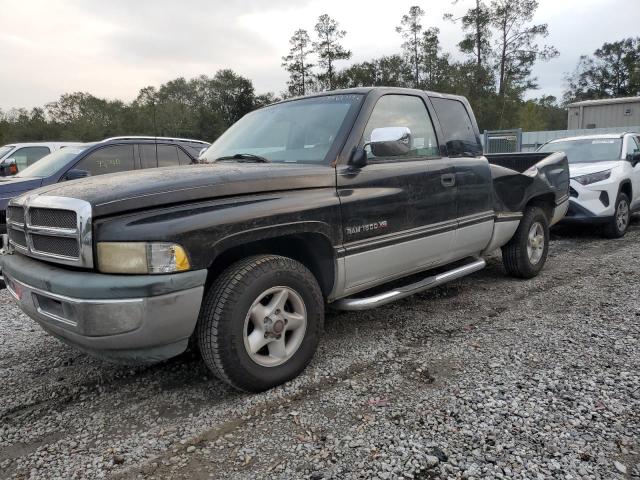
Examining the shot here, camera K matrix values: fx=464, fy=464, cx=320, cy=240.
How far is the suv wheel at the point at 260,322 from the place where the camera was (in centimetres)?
257

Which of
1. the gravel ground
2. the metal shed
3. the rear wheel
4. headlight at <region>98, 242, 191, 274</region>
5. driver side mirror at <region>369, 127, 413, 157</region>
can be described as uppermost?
the metal shed

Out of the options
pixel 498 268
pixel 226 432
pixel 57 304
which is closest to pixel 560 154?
pixel 498 268

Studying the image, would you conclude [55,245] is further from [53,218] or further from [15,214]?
[15,214]

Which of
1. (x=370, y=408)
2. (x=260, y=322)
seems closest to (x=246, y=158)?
(x=260, y=322)

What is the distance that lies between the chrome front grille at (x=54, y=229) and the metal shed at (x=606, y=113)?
27802 mm

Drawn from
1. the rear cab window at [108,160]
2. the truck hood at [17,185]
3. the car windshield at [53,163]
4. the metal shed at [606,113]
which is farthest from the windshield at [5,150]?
the metal shed at [606,113]

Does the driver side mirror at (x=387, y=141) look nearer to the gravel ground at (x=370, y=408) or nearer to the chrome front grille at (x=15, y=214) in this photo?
the gravel ground at (x=370, y=408)

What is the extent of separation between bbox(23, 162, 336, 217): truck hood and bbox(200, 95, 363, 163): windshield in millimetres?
281

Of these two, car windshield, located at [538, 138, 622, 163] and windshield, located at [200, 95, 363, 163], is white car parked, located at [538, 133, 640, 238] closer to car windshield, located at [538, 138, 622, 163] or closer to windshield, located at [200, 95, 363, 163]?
car windshield, located at [538, 138, 622, 163]

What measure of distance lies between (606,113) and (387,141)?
26854 millimetres

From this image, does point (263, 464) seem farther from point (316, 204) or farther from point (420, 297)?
point (420, 297)

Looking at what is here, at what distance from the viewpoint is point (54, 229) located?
8.24 ft

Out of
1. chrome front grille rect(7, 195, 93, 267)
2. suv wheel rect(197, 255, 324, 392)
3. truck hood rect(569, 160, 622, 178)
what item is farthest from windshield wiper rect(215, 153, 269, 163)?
truck hood rect(569, 160, 622, 178)

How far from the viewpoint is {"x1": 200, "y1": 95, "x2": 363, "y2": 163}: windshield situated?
11.0 feet
